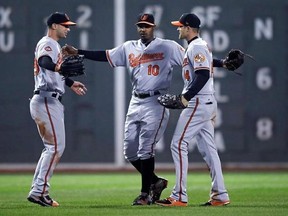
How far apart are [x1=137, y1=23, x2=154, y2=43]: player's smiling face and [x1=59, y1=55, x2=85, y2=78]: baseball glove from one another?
1.99 ft

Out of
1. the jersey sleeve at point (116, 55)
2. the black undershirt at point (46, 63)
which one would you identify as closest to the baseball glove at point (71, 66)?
the black undershirt at point (46, 63)

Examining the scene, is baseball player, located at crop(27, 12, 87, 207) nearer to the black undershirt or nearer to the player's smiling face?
the black undershirt

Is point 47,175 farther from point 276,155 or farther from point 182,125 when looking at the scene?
point 276,155

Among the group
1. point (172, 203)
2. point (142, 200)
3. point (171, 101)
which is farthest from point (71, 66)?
point (172, 203)

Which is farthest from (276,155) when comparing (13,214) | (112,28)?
(13,214)

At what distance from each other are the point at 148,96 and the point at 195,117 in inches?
23.4

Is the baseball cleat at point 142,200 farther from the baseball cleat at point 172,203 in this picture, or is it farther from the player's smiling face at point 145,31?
the player's smiling face at point 145,31

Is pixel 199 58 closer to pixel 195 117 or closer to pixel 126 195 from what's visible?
pixel 195 117

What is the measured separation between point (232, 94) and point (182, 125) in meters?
5.65

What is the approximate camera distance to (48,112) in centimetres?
834

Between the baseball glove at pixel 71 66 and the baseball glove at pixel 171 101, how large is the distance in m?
0.75

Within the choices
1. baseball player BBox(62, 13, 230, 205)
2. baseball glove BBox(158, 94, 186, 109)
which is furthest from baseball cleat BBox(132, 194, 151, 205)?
baseball glove BBox(158, 94, 186, 109)

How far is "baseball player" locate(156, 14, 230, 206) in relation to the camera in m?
7.91

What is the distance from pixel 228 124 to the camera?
44.7ft
